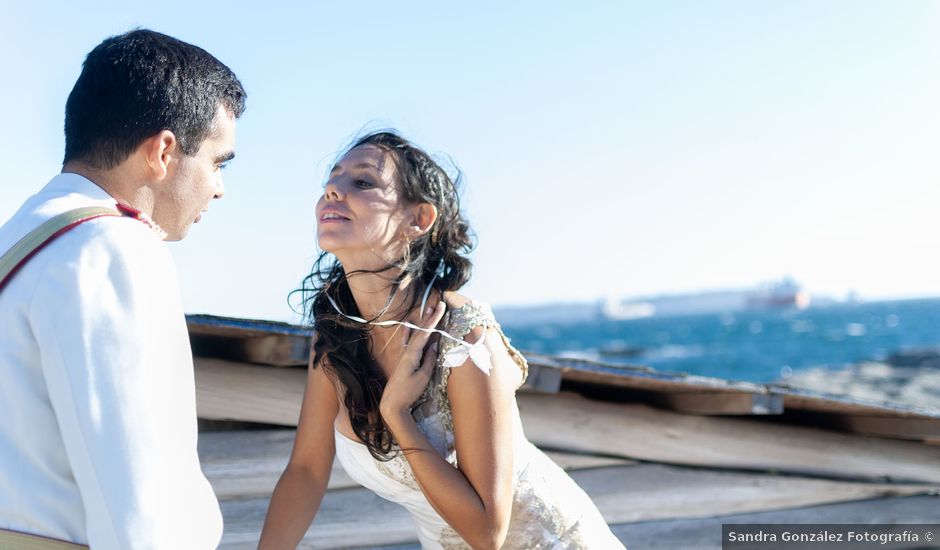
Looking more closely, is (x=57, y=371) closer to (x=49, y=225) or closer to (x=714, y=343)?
(x=49, y=225)

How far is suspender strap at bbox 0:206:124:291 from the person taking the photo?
159cm

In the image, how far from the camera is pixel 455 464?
2756 mm

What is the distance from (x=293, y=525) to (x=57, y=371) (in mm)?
1515

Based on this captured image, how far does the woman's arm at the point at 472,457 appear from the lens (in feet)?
8.23

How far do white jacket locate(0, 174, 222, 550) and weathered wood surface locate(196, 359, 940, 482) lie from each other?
211 cm

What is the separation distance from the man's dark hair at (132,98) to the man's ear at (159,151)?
13 mm

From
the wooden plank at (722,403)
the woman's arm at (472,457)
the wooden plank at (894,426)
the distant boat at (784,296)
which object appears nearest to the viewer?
the woman's arm at (472,457)

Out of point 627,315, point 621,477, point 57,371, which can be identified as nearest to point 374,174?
point 57,371

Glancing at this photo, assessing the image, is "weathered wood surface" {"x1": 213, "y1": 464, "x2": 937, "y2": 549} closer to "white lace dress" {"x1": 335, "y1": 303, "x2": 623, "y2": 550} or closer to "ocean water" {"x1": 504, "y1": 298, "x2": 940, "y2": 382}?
"white lace dress" {"x1": 335, "y1": 303, "x2": 623, "y2": 550}

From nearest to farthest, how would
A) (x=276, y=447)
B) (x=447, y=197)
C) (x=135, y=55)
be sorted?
(x=135, y=55), (x=447, y=197), (x=276, y=447)

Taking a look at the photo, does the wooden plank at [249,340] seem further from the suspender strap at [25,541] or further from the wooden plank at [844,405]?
the wooden plank at [844,405]

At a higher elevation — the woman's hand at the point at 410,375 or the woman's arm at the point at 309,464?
the woman's hand at the point at 410,375

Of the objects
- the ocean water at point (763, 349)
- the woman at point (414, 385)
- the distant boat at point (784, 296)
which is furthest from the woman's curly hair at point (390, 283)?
the distant boat at point (784, 296)

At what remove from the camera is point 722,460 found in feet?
15.3
